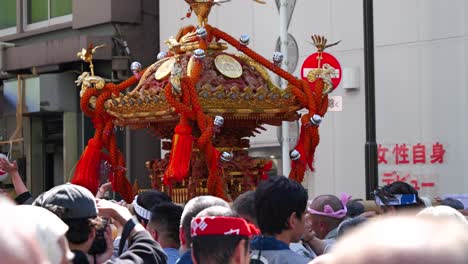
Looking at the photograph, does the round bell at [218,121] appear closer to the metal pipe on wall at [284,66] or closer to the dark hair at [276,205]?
the metal pipe on wall at [284,66]

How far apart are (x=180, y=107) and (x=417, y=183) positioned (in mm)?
5728

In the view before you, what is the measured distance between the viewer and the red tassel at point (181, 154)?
24.5 ft

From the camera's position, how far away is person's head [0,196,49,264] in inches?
62.3

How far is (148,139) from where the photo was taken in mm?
17000

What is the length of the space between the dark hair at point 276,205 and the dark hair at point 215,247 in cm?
65

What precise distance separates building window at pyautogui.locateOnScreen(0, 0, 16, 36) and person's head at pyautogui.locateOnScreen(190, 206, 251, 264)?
17.2 m

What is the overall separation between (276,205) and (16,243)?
2634mm

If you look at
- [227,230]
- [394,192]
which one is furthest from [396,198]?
[227,230]

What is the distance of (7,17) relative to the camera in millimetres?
20250

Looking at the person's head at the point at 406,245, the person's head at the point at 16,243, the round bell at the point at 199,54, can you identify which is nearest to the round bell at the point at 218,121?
the round bell at the point at 199,54

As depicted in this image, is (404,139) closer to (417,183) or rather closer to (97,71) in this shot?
(417,183)

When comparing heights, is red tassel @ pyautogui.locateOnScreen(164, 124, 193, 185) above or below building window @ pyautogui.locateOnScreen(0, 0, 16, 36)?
below

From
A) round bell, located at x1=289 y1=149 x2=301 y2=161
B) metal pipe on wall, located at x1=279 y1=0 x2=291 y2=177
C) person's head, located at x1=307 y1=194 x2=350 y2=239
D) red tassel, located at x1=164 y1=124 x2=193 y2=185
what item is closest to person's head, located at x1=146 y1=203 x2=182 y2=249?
person's head, located at x1=307 y1=194 x2=350 y2=239

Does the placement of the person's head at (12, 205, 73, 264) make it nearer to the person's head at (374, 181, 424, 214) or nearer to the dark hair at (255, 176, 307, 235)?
the dark hair at (255, 176, 307, 235)
